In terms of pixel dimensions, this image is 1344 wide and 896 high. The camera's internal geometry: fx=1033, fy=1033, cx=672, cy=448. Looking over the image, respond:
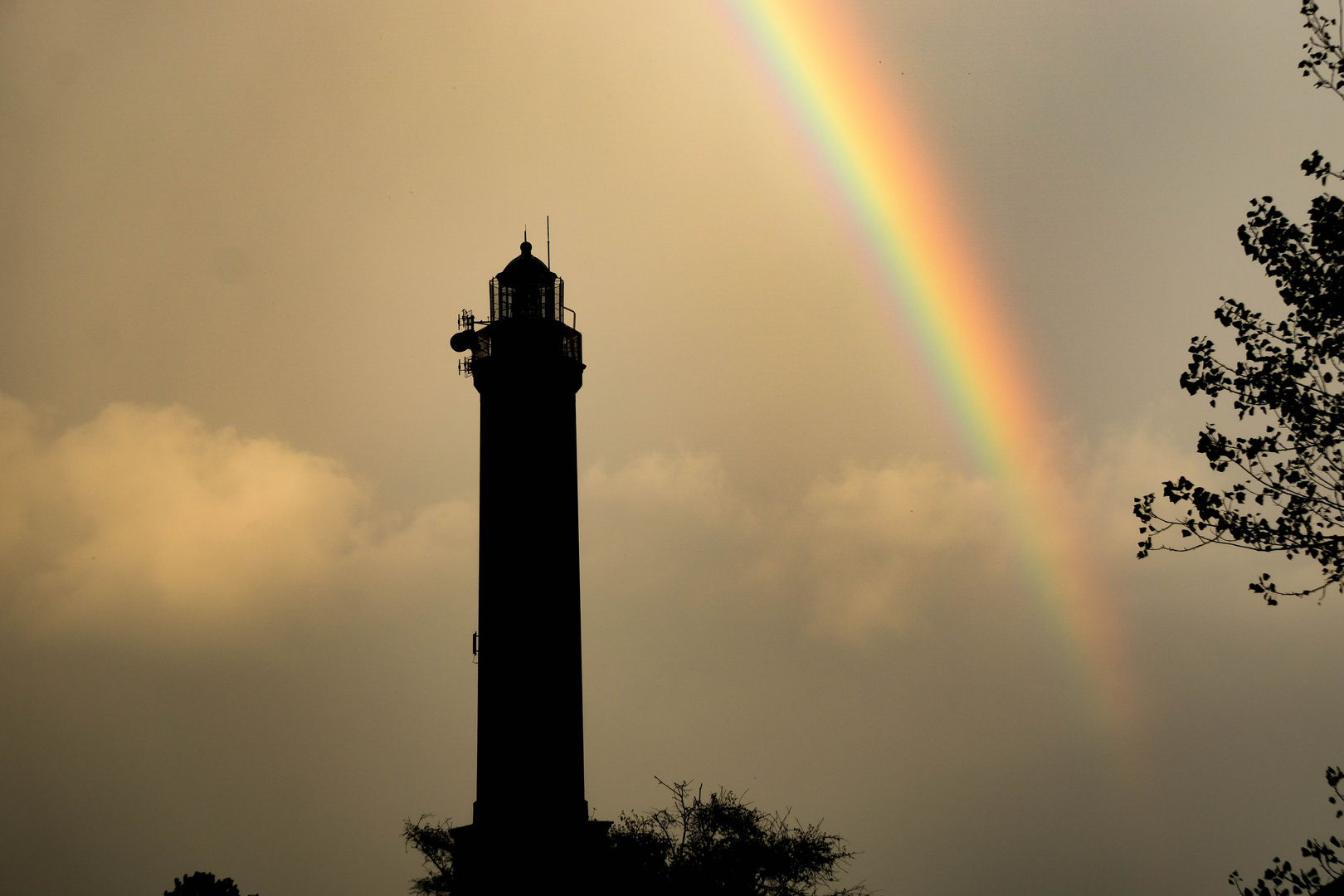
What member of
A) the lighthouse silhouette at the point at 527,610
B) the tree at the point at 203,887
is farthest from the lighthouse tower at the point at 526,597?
the tree at the point at 203,887

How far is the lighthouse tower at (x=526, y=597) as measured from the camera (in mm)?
29984

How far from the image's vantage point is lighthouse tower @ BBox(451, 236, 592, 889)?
30.0m

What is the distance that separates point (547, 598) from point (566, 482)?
13.2 ft

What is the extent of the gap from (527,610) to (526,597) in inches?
15.5

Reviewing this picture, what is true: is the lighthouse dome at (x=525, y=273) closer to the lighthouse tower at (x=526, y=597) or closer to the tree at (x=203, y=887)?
the lighthouse tower at (x=526, y=597)

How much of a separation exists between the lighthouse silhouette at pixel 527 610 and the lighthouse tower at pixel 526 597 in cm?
4

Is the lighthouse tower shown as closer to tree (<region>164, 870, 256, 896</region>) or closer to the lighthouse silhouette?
the lighthouse silhouette

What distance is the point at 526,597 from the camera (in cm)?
3206

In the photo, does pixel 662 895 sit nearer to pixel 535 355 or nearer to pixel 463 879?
pixel 463 879

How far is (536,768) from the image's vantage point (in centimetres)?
3036

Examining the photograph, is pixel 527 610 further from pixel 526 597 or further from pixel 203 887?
pixel 203 887

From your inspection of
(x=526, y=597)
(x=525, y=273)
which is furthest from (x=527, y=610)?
(x=525, y=273)

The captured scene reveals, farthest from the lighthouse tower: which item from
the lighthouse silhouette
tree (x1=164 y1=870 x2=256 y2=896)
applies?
tree (x1=164 y1=870 x2=256 y2=896)

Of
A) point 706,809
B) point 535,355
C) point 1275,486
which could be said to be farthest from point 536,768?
point 1275,486
